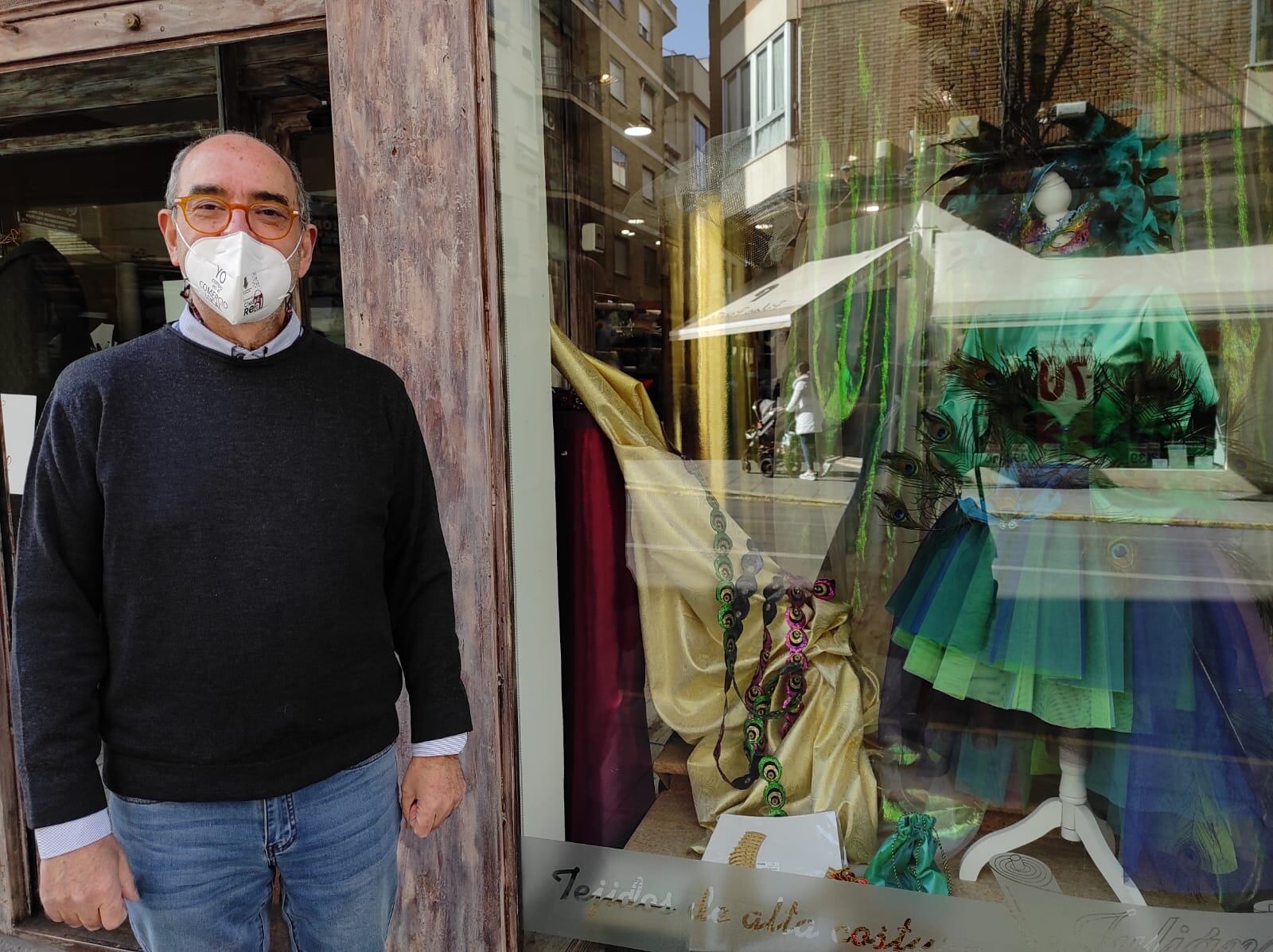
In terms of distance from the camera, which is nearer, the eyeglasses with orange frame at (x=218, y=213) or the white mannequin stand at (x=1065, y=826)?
the eyeglasses with orange frame at (x=218, y=213)

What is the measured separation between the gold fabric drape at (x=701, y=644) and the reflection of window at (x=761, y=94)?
0.76m

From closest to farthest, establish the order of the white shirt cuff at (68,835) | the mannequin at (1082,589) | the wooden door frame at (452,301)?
the white shirt cuff at (68,835) < the wooden door frame at (452,301) < the mannequin at (1082,589)

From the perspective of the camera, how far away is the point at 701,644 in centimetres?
235

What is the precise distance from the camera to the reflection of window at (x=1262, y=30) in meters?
2.02

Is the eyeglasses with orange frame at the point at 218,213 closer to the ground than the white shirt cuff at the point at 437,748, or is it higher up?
higher up

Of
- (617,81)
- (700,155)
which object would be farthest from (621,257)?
(617,81)

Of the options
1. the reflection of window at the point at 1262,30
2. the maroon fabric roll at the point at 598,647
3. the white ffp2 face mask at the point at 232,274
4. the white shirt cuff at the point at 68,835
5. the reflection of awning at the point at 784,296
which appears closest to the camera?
the white shirt cuff at the point at 68,835

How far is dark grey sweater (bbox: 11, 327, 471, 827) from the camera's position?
110 cm

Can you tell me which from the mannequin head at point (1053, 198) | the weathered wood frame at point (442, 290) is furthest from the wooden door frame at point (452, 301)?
the mannequin head at point (1053, 198)

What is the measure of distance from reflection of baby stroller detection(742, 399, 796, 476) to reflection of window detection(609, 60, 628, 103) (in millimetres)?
939

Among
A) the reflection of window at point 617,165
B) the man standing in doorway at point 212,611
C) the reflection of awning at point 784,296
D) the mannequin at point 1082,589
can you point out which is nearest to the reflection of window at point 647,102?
the reflection of window at point 617,165

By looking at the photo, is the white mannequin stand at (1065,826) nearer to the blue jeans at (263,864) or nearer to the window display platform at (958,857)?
the window display platform at (958,857)

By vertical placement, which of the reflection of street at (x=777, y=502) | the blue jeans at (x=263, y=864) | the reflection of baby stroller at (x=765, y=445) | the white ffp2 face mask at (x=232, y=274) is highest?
the white ffp2 face mask at (x=232, y=274)

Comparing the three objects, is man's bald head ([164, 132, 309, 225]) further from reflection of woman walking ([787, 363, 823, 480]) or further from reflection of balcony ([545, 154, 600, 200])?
reflection of woman walking ([787, 363, 823, 480])
